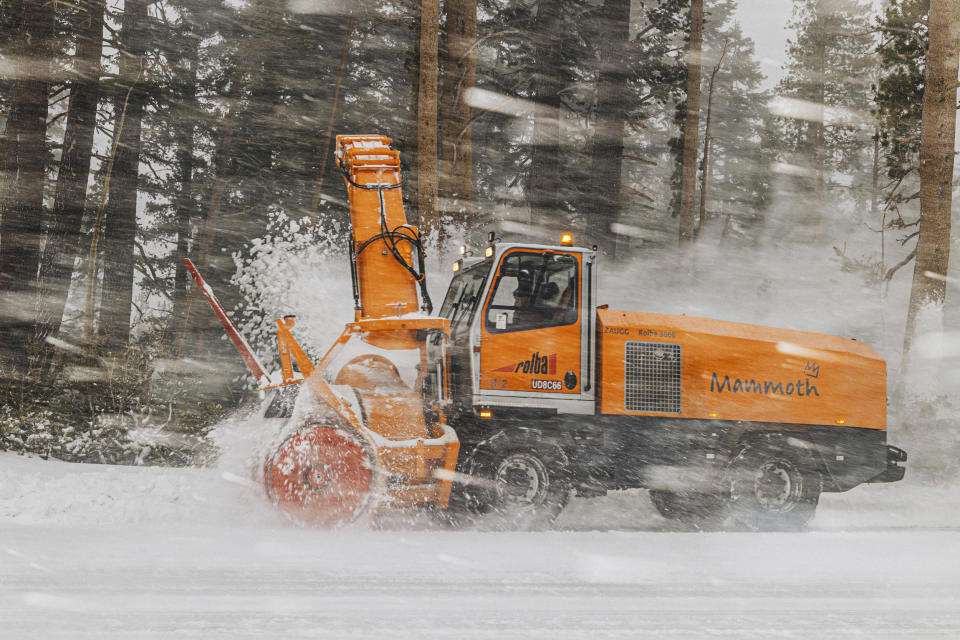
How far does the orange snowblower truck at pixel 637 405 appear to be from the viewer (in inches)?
277

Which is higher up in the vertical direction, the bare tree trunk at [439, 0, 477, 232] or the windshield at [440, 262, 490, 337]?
the bare tree trunk at [439, 0, 477, 232]

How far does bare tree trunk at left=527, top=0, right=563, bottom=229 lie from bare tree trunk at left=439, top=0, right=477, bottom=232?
1563 millimetres

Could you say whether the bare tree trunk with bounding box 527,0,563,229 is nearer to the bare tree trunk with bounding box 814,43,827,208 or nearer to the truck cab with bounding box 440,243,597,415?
the truck cab with bounding box 440,243,597,415

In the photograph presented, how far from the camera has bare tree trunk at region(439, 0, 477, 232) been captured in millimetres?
16578

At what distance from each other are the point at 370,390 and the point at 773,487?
4.21m

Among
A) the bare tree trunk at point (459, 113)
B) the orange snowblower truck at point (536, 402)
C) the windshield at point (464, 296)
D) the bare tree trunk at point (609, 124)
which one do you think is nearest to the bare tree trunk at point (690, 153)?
the bare tree trunk at point (609, 124)

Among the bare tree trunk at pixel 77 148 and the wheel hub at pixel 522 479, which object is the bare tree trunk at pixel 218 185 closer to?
the bare tree trunk at pixel 77 148

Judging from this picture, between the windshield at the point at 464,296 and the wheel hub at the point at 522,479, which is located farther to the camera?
the windshield at the point at 464,296

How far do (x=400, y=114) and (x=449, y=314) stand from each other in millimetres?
16015

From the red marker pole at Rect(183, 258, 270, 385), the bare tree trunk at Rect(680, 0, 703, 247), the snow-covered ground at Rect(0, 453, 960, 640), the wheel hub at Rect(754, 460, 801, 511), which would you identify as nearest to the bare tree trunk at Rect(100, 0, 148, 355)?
the snow-covered ground at Rect(0, 453, 960, 640)

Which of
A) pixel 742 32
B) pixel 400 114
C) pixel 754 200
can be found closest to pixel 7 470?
pixel 400 114

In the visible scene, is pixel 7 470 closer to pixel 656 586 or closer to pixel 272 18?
pixel 656 586

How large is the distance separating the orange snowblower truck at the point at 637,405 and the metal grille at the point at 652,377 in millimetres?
12

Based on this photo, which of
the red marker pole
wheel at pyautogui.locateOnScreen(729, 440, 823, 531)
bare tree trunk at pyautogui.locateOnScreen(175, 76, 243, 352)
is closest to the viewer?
the red marker pole
